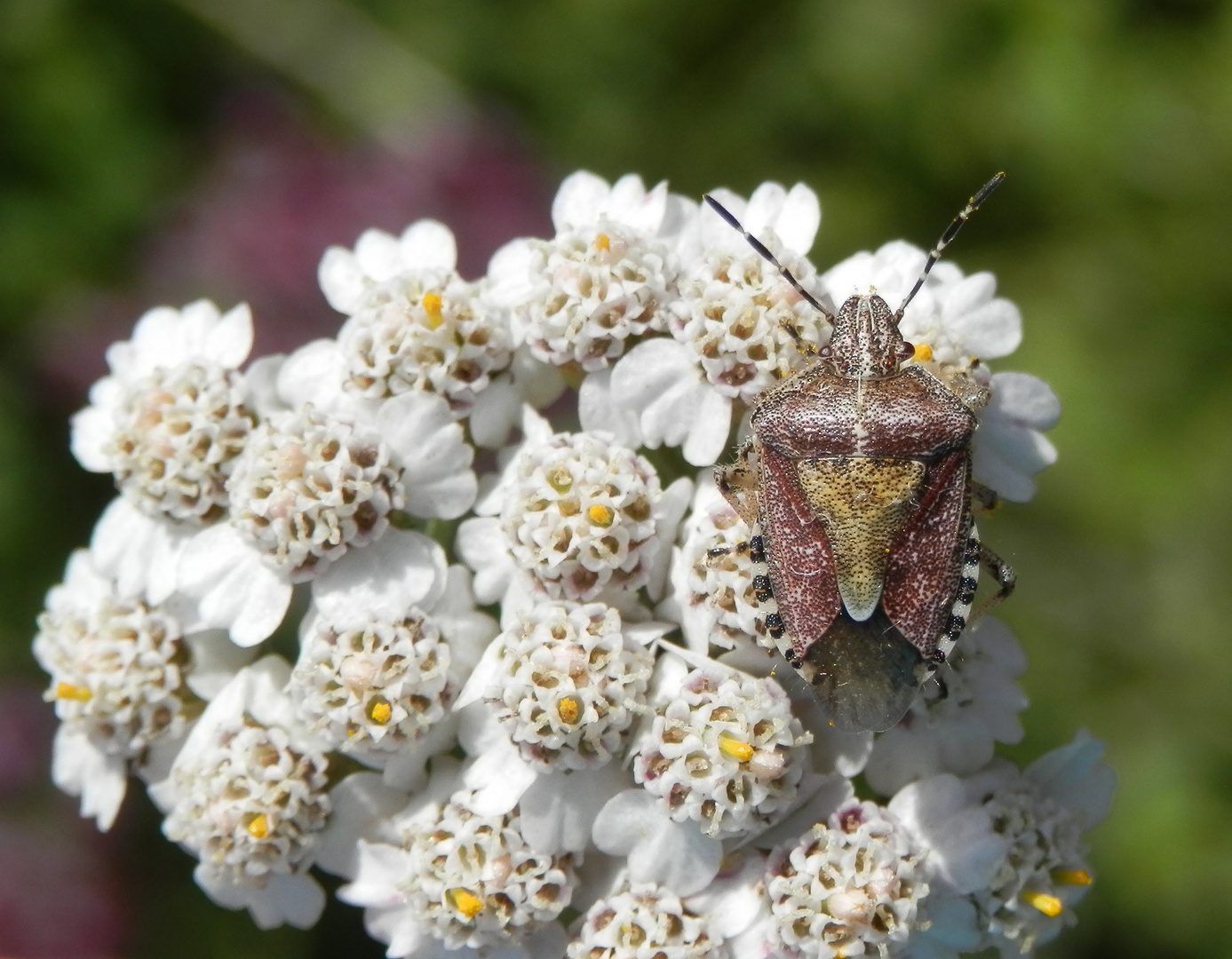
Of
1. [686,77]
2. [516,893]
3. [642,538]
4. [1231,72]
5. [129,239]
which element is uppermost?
[1231,72]

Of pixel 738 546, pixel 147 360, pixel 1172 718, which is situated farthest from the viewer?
pixel 1172 718

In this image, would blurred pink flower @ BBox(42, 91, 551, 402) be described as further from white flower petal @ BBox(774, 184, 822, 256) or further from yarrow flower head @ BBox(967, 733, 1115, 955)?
yarrow flower head @ BBox(967, 733, 1115, 955)

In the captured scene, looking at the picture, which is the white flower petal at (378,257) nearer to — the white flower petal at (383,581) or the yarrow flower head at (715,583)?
the white flower petal at (383,581)

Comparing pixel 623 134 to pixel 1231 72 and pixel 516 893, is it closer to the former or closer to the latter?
pixel 1231 72

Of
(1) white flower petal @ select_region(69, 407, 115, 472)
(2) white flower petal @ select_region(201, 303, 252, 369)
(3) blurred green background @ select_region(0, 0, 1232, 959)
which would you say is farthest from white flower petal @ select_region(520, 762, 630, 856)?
(3) blurred green background @ select_region(0, 0, 1232, 959)

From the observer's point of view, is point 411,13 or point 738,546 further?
point 411,13

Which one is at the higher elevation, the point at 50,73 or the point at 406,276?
the point at 406,276

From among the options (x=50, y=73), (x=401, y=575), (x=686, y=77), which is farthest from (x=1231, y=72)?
(x=50, y=73)
